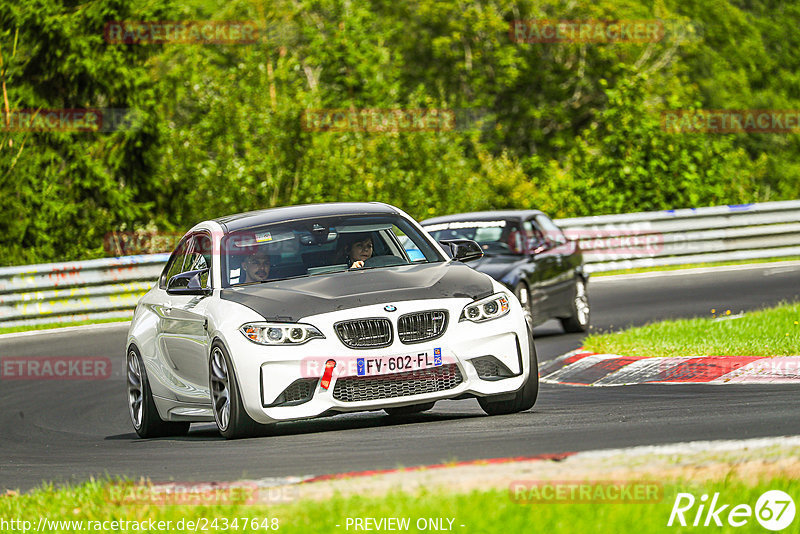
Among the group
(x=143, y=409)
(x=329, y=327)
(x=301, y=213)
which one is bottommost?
(x=143, y=409)

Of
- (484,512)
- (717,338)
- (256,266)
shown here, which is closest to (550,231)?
(717,338)

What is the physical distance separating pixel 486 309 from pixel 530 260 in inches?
313

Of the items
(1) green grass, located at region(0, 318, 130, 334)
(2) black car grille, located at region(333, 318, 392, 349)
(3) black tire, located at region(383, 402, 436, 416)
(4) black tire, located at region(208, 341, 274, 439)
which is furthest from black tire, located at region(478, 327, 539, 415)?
(1) green grass, located at region(0, 318, 130, 334)

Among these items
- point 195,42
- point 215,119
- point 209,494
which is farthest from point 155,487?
point 195,42

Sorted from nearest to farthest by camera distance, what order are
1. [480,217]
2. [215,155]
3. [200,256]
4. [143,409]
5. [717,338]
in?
[200,256]
[143,409]
[717,338]
[480,217]
[215,155]

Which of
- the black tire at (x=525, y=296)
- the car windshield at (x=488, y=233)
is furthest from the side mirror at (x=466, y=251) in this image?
the car windshield at (x=488, y=233)

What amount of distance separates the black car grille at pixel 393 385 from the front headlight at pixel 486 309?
1.13ft

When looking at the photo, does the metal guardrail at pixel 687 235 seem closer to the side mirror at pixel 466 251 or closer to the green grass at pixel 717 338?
the green grass at pixel 717 338

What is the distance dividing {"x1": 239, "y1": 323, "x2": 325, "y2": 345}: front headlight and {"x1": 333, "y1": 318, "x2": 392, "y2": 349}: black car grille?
162 millimetres

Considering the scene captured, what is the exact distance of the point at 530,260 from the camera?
17125 mm

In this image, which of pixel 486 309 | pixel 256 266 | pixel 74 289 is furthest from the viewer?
pixel 74 289

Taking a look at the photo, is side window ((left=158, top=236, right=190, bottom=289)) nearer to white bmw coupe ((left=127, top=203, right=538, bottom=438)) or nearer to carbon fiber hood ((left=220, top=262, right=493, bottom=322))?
white bmw coupe ((left=127, top=203, right=538, bottom=438))

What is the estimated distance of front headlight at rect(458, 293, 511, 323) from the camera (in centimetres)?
910

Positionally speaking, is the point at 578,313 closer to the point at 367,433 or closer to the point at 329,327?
the point at 367,433
